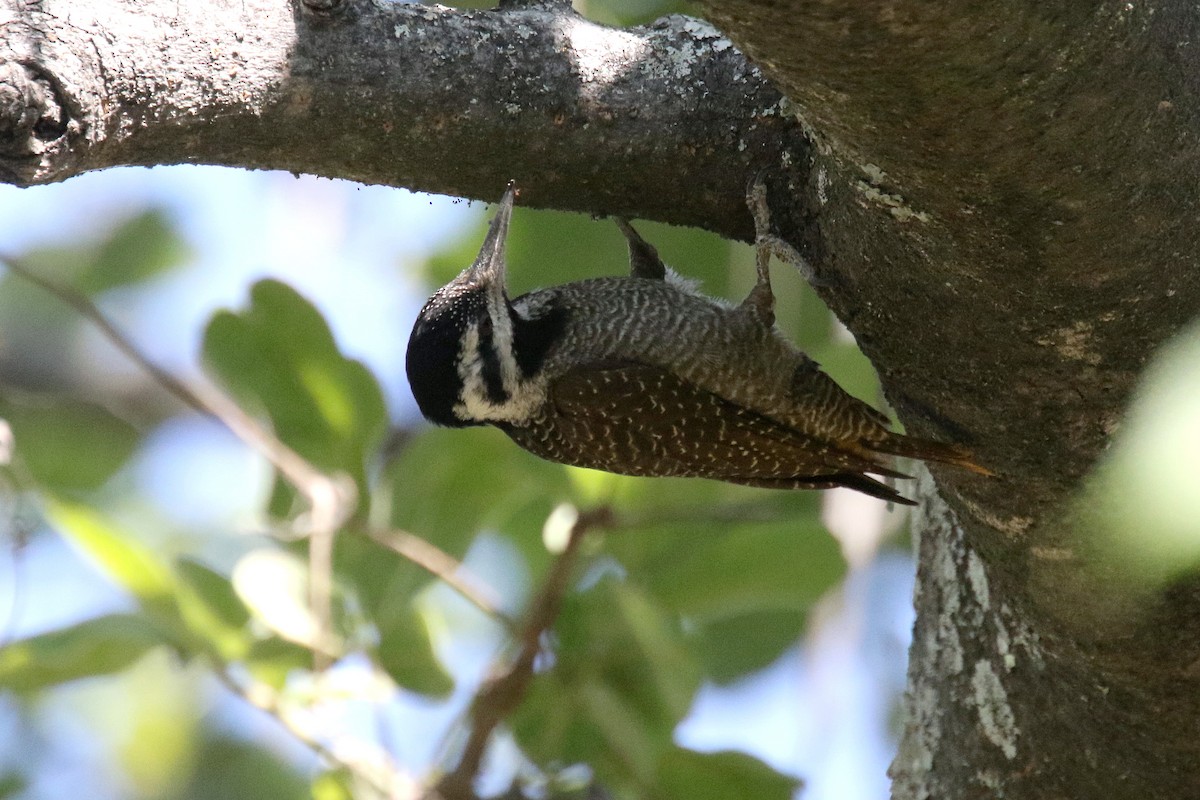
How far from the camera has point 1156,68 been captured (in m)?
1.83

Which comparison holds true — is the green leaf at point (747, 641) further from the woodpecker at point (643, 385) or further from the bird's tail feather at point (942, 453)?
the bird's tail feather at point (942, 453)

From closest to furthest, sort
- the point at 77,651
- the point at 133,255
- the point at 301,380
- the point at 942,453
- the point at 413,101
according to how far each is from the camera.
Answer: the point at 413,101
the point at 942,453
the point at 77,651
the point at 301,380
the point at 133,255

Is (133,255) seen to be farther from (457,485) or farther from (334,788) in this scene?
(334,788)

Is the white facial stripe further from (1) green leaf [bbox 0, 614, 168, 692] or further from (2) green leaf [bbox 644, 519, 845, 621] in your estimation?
(1) green leaf [bbox 0, 614, 168, 692]

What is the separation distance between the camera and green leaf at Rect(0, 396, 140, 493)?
364cm

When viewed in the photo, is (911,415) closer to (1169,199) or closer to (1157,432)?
(1157,432)

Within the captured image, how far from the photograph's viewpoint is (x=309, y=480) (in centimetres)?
322

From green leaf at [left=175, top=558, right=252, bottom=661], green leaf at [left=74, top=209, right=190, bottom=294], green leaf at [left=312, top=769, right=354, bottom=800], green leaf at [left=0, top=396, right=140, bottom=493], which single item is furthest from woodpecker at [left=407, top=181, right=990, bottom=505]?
green leaf at [left=74, top=209, right=190, bottom=294]

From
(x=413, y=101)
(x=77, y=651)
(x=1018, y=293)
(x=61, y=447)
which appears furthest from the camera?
(x=61, y=447)

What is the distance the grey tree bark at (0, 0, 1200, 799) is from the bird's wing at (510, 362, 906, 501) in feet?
1.57

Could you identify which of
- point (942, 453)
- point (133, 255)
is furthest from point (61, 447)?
point (942, 453)

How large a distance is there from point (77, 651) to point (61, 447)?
1.06m

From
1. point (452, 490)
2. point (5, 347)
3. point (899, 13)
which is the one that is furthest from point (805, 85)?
point (5, 347)

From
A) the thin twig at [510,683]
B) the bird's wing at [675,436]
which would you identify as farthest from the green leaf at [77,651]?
the bird's wing at [675,436]
